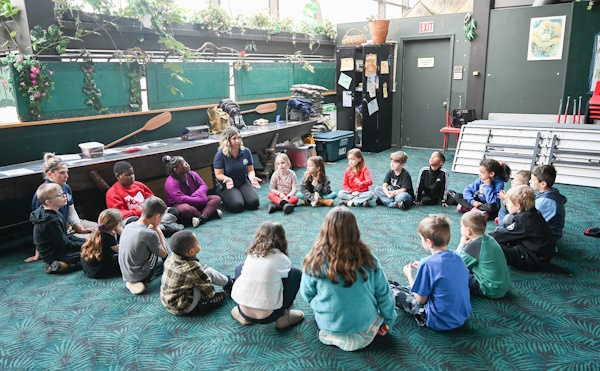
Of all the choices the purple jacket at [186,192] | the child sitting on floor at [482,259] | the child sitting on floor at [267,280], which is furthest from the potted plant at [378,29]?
the child sitting on floor at [267,280]

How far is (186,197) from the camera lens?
4887mm

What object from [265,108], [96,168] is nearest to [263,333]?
[96,168]

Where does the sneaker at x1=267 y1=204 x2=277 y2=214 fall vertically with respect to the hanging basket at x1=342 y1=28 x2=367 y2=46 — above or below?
below

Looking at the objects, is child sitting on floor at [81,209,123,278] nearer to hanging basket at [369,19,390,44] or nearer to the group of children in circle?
the group of children in circle

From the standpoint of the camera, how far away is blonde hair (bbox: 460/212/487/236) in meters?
2.88

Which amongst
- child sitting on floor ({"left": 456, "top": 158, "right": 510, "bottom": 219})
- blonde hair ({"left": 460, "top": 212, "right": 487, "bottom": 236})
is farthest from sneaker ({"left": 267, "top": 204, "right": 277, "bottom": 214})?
blonde hair ({"left": 460, "top": 212, "right": 487, "bottom": 236})

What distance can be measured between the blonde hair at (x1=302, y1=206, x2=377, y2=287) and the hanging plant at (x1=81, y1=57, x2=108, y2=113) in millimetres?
3774

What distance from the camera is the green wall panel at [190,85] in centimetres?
570

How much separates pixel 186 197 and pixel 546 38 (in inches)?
251

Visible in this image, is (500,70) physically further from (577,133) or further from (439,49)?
(577,133)

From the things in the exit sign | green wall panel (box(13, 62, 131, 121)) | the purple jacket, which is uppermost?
the exit sign

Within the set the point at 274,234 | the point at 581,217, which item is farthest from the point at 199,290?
the point at 581,217

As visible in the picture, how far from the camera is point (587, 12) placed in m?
6.92

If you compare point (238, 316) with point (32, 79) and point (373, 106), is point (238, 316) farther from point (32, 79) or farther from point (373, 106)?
point (373, 106)
